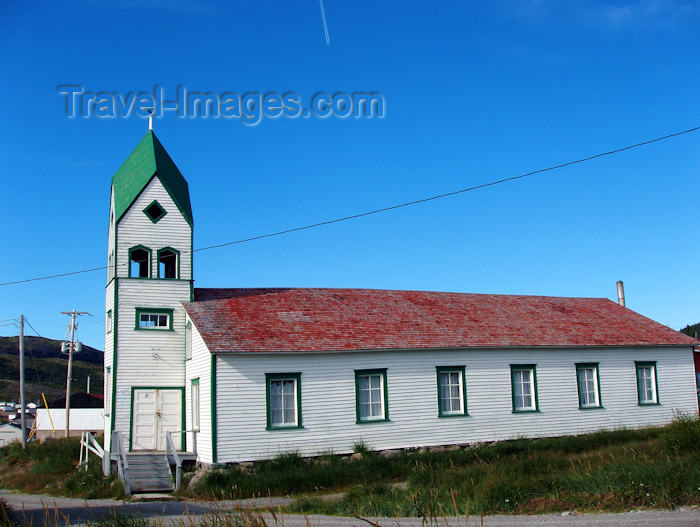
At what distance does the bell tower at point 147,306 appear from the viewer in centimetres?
2298

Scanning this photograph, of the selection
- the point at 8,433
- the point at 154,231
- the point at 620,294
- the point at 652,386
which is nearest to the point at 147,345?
the point at 154,231

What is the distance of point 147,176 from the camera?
24922mm

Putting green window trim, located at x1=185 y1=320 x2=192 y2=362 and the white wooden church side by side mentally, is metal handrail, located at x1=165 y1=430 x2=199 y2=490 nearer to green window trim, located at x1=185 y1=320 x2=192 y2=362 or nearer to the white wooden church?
the white wooden church

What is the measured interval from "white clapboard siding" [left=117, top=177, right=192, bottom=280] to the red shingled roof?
178 cm

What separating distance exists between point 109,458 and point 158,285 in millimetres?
6101

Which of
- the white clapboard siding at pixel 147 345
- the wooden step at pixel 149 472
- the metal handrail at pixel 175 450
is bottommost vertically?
the wooden step at pixel 149 472

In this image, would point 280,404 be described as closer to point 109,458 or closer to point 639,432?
point 109,458

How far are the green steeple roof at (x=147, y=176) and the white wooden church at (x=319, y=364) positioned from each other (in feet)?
0.23

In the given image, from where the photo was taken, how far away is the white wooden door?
22.9 m

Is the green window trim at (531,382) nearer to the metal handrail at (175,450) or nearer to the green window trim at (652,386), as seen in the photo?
the green window trim at (652,386)

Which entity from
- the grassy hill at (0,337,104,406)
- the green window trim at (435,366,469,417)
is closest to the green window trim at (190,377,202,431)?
the green window trim at (435,366,469,417)

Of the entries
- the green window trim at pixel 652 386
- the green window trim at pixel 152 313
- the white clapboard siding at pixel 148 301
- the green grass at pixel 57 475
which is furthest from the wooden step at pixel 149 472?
the green window trim at pixel 652 386

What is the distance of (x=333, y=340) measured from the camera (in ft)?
73.5

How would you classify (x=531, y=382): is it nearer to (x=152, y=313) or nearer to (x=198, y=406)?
(x=198, y=406)
